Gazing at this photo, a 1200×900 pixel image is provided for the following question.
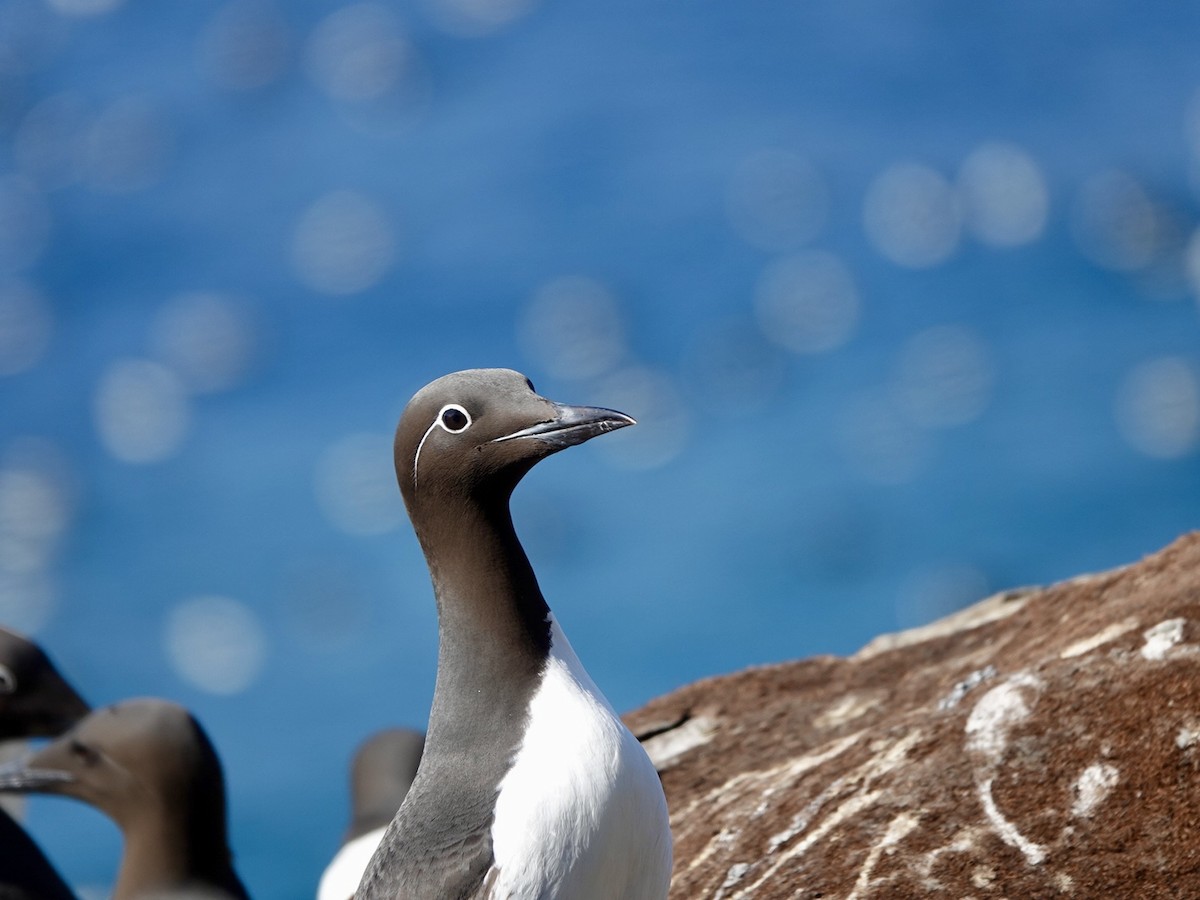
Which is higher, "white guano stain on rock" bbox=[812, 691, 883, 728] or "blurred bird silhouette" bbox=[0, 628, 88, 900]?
"blurred bird silhouette" bbox=[0, 628, 88, 900]

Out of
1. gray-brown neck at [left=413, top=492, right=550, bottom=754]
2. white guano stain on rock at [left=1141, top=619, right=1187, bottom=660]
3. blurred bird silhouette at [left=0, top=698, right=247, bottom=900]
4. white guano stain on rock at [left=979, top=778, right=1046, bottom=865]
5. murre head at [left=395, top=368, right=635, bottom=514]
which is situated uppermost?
murre head at [left=395, top=368, right=635, bottom=514]

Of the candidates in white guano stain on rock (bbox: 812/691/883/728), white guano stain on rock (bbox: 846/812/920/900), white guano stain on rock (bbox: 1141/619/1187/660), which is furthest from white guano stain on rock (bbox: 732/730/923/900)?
white guano stain on rock (bbox: 812/691/883/728)

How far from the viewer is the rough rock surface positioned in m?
4.45

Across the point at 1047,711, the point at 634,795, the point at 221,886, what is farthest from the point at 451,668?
the point at 221,886

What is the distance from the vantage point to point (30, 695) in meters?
9.71

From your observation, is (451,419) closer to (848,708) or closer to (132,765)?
(848,708)

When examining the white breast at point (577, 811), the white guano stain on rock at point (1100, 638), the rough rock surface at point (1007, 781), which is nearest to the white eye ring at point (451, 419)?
the white breast at point (577, 811)

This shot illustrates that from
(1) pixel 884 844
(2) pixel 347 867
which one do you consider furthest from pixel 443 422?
(2) pixel 347 867

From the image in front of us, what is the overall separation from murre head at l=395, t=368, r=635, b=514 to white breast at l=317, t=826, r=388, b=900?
3.27 meters

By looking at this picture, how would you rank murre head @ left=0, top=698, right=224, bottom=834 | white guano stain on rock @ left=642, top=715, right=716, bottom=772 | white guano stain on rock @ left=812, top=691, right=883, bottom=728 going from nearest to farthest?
white guano stain on rock @ left=812, top=691, right=883, bottom=728 → white guano stain on rock @ left=642, top=715, right=716, bottom=772 → murre head @ left=0, top=698, right=224, bottom=834

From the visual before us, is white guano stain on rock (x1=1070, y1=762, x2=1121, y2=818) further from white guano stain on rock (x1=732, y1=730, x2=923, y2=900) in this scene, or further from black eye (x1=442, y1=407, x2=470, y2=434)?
black eye (x1=442, y1=407, x2=470, y2=434)

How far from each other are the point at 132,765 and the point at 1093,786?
167 inches

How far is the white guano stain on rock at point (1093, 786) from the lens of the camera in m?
4.54

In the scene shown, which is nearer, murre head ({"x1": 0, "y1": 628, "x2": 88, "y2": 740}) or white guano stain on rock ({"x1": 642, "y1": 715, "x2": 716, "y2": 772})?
white guano stain on rock ({"x1": 642, "y1": 715, "x2": 716, "y2": 772})
